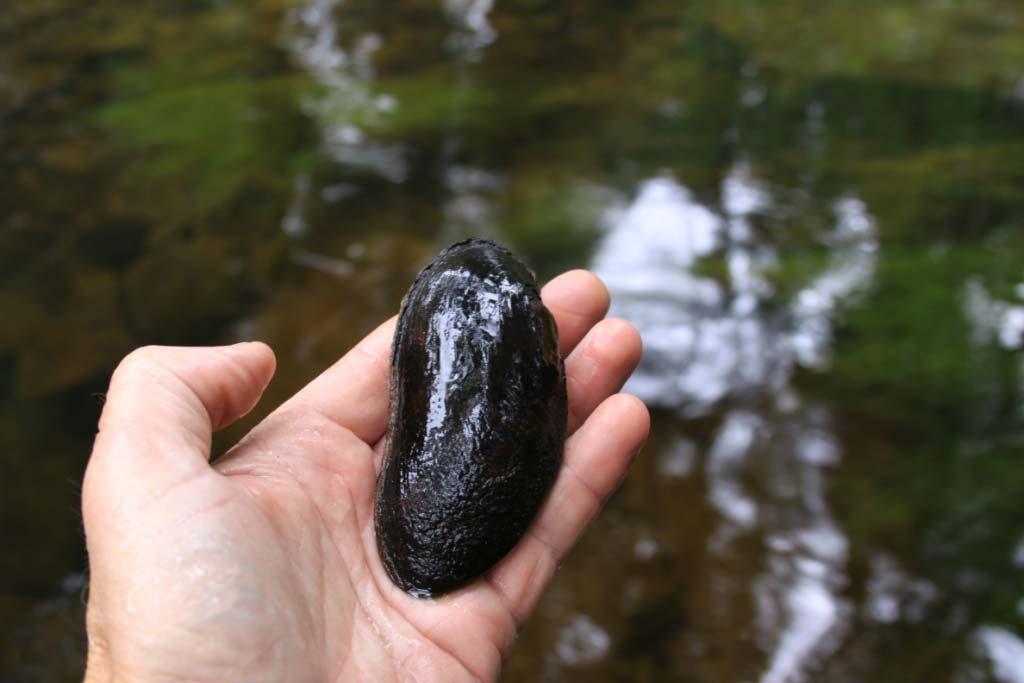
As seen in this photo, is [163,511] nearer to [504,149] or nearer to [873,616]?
[873,616]

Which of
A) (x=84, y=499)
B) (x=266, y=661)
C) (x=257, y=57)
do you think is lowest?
(x=257, y=57)

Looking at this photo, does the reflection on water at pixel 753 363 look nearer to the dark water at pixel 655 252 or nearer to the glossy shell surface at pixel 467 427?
the dark water at pixel 655 252

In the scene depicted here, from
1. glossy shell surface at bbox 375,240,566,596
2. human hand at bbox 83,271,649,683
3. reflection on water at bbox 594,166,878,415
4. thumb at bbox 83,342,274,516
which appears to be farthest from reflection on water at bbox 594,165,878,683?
thumb at bbox 83,342,274,516

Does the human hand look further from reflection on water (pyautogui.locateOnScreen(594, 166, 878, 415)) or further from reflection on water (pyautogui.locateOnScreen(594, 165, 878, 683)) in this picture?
reflection on water (pyautogui.locateOnScreen(594, 166, 878, 415))

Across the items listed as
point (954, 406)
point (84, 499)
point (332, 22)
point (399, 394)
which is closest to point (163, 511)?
point (84, 499)

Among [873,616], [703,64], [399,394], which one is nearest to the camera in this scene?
[399,394]

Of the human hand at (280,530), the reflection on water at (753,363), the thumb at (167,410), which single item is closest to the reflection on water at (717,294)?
the reflection on water at (753,363)

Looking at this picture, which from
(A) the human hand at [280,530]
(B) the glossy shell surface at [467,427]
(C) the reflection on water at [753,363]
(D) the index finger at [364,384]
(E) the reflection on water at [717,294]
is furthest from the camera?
(E) the reflection on water at [717,294]

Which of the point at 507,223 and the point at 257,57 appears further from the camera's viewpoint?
the point at 257,57
